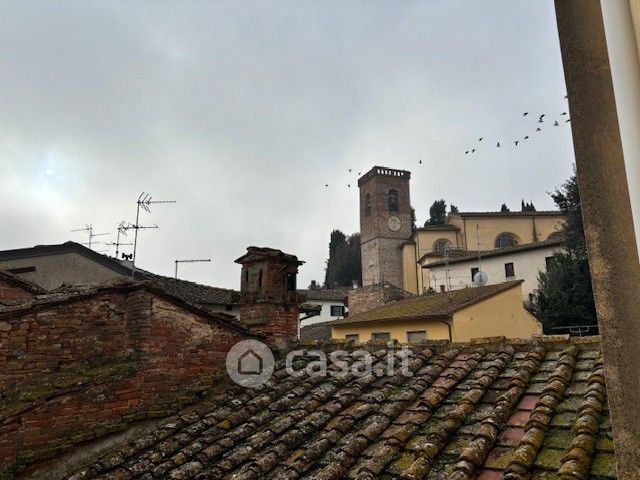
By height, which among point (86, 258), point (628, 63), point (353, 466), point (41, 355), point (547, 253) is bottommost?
point (353, 466)

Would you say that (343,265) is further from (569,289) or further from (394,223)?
(569,289)

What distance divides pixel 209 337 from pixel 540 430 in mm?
4518

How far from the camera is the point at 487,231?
1847 inches

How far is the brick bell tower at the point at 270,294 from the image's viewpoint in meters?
7.70

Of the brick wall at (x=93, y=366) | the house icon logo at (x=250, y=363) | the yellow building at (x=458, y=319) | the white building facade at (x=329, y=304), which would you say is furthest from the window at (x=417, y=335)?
the white building facade at (x=329, y=304)

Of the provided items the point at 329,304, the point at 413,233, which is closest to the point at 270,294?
the point at 329,304

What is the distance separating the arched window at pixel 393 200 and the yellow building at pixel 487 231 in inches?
387

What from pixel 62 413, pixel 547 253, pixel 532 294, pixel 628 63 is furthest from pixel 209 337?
pixel 547 253

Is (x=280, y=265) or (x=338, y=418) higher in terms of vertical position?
(x=280, y=265)

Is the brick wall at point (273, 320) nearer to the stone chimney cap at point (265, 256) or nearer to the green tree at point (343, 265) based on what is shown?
the stone chimney cap at point (265, 256)

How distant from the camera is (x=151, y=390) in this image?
5695 mm

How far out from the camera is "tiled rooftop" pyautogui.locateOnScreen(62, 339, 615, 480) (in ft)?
10.6

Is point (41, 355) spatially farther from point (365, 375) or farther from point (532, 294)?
point (532, 294)

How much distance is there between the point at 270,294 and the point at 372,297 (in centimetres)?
2831
